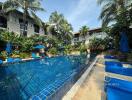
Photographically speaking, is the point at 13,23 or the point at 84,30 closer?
the point at 13,23

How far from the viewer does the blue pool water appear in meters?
3.16

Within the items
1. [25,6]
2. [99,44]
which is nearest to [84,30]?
[99,44]

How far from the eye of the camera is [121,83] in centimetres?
384

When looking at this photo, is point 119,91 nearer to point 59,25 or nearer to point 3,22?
point 3,22

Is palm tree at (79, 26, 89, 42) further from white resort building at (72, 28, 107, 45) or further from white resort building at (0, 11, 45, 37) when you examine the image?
white resort building at (0, 11, 45, 37)

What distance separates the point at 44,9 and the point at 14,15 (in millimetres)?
4883

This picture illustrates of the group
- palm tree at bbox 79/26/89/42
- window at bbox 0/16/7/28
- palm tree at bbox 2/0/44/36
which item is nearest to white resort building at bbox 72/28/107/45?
palm tree at bbox 79/26/89/42

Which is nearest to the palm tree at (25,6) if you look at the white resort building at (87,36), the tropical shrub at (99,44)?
the tropical shrub at (99,44)

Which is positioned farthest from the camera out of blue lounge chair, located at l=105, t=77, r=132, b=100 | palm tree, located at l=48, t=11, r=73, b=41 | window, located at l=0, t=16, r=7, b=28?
palm tree, located at l=48, t=11, r=73, b=41

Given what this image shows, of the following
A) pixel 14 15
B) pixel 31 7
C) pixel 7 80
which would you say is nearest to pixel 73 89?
pixel 7 80

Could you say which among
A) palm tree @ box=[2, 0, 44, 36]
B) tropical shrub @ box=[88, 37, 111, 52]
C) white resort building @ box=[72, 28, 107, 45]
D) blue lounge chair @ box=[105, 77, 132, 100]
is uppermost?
palm tree @ box=[2, 0, 44, 36]

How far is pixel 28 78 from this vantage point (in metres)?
4.20

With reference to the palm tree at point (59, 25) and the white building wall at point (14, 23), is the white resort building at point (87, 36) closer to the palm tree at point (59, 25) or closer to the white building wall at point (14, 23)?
the palm tree at point (59, 25)

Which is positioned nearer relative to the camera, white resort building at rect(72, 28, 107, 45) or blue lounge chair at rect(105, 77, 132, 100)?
blue lounge chair at rect(105, 77, 132, 100)
